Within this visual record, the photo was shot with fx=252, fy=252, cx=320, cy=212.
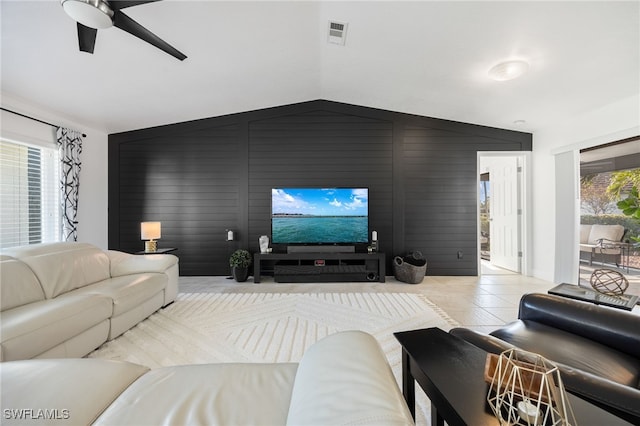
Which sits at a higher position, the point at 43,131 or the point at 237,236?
the point at 43,131

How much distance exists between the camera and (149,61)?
2.75 m

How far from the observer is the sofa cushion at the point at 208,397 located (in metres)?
0.74

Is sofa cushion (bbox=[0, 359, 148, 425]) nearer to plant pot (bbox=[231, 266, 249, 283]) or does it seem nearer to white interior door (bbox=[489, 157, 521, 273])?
plant pot (bbox=[231, 266, 249, 283])

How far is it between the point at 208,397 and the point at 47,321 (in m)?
1.51

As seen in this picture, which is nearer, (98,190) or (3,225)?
(3,225)

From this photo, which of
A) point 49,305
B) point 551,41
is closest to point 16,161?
point 49,305

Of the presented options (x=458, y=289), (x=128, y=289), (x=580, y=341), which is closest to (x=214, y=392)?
(x=580, y=341)

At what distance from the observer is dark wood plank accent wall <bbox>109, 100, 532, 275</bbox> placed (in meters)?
4.23

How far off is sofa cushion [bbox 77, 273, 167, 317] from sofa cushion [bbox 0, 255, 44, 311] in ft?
0.86

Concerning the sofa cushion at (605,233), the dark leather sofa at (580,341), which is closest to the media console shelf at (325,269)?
the dark leather sofa at (580,341)

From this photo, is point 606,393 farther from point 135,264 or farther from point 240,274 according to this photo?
point 240,274

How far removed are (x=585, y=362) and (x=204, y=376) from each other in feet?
5.40

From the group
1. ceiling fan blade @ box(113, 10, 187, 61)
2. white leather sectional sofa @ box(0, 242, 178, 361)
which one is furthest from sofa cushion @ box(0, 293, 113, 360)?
ceiling fan blade @ box(113, 10, 187, 61)

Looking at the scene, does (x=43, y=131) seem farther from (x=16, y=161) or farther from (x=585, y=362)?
(x=585, y=362)
